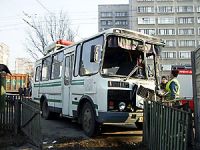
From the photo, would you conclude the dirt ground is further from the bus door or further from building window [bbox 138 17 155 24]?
building window [bbox 138 17 155 24]

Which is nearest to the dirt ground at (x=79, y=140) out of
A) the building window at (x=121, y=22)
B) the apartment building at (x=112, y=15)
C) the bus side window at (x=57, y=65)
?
the bus side window at (x=57, y=65)

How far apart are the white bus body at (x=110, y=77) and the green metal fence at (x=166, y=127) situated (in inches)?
38.1

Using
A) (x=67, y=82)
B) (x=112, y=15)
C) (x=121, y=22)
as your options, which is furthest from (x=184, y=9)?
(x=67, y=82)

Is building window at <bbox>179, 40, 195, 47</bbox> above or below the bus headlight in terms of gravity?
above

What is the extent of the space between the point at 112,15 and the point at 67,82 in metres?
100

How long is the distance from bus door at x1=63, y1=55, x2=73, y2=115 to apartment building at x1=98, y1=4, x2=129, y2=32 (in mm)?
98205

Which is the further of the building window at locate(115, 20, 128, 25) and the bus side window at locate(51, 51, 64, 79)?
the building window at locate(115, 20, 128, 25)

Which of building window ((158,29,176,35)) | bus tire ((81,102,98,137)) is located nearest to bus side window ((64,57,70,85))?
bus tire ((81,102,98,137))

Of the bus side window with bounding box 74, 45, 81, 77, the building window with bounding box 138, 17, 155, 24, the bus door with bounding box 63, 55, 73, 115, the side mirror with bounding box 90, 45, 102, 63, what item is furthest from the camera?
the building window with bounding box 138, 17, 155, 24

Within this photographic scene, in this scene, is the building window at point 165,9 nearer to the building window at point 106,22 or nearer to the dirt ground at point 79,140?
the building window at point 106,22

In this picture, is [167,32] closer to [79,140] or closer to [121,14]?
[121,14]

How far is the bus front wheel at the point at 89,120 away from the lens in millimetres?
9438

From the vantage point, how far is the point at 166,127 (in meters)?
6.46

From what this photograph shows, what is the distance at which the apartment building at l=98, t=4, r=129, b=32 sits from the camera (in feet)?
358
